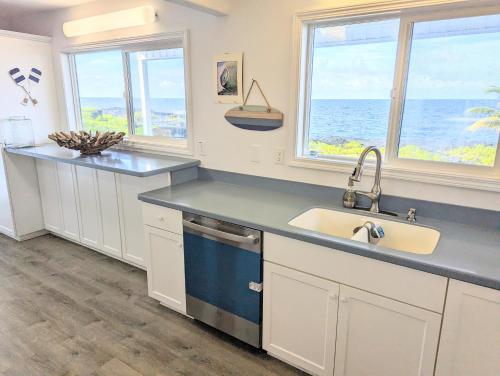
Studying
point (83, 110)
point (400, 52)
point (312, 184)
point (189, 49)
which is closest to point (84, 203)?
point (83, 110)

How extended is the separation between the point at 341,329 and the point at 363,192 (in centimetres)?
77

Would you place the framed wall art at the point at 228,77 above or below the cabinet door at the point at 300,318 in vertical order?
above

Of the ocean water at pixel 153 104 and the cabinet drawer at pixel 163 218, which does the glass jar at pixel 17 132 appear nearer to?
the ocean water at pixel 153 104

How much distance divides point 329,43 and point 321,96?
319 millimetres

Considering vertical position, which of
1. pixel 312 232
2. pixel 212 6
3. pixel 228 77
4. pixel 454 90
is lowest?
pixel 312 232

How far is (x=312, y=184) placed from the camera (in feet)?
7.37

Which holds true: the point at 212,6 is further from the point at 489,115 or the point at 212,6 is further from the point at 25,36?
the point at 25,36

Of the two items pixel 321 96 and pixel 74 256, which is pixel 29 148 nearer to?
pixel 74 256

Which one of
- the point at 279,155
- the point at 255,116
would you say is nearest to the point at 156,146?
the point at 255,116

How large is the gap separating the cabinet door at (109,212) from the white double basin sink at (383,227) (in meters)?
1.71

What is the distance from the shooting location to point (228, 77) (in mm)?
2459

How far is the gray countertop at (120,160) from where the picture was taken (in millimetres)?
2457

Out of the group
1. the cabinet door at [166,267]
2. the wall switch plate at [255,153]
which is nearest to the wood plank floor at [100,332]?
the cabinet door at [166,267]

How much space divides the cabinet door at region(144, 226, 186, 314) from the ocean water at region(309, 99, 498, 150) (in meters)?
1.17
